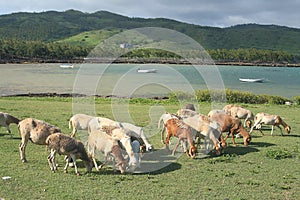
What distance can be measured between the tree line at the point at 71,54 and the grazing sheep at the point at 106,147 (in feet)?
379

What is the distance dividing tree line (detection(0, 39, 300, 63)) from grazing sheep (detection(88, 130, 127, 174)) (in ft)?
379

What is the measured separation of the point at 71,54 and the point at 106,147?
152450 millimetres

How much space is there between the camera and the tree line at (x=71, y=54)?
137000 mm

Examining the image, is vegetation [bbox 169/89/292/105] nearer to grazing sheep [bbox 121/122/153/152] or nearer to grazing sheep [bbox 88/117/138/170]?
grazing sheep [bbox 121/122/153/152]

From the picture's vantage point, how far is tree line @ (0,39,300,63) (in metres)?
137

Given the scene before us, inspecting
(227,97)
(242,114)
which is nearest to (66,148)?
(242,114)

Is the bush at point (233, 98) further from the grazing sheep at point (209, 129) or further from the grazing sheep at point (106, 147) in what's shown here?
the grazing sheep at point (106, 147)

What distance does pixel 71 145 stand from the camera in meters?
11.3

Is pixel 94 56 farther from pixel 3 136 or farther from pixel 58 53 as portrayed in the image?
pixel 3 136

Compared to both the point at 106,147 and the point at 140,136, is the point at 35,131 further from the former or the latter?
the point at 140,136

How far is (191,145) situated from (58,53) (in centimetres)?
14945

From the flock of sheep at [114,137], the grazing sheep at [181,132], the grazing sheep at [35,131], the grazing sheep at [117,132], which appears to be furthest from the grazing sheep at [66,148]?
the grazing sheep at [181,132]

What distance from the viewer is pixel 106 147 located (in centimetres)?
1182

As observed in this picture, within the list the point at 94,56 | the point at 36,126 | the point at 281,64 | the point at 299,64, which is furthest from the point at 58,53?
the point at 36,126
